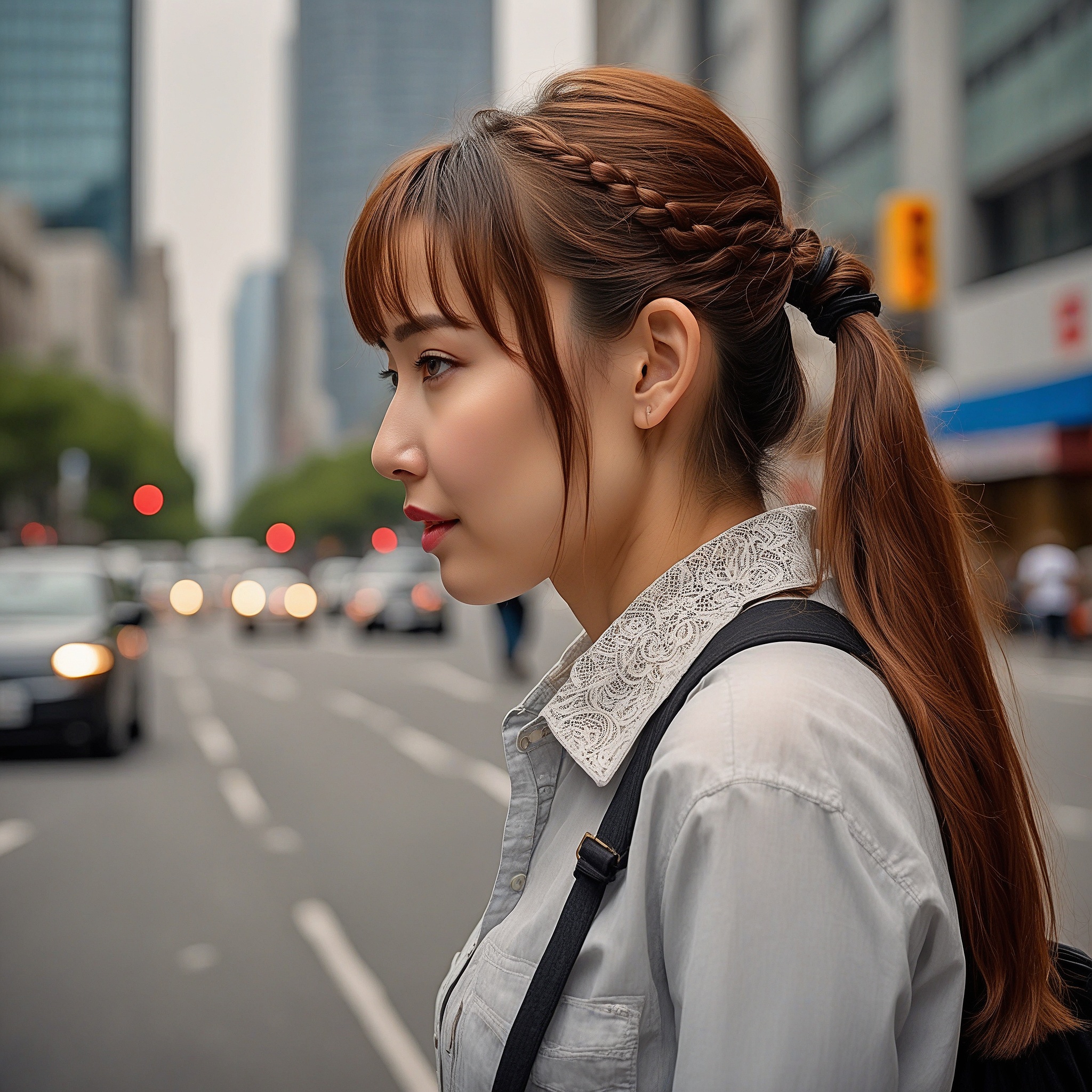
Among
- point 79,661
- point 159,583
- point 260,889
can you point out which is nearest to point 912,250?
point 79,661

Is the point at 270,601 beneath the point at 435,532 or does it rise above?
beneath

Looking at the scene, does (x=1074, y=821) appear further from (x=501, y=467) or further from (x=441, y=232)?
(x=441, y=232)

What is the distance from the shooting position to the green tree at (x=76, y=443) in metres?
56.0

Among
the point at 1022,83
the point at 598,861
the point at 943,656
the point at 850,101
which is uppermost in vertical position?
the point at 850,101

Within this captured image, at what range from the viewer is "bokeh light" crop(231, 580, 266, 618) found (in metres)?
30.2

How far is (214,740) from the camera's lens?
1192 cm

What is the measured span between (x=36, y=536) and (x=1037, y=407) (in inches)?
1543

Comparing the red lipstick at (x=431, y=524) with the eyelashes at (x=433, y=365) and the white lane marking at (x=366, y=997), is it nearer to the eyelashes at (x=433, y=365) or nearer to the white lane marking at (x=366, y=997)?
the eyelashes at (x=433, y=365)

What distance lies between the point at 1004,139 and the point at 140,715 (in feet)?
70.7

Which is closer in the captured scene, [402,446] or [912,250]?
[402,446]

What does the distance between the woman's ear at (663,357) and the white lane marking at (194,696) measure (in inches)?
530

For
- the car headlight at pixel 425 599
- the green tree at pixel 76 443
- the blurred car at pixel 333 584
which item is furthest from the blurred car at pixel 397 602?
the green tree at pixel 76 443

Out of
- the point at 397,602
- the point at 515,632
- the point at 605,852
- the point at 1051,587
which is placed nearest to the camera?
the point at 605,852

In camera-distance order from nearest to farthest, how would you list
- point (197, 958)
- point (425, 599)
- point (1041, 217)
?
point (197, 958)
point (1041, 217)
point (425, 599)
